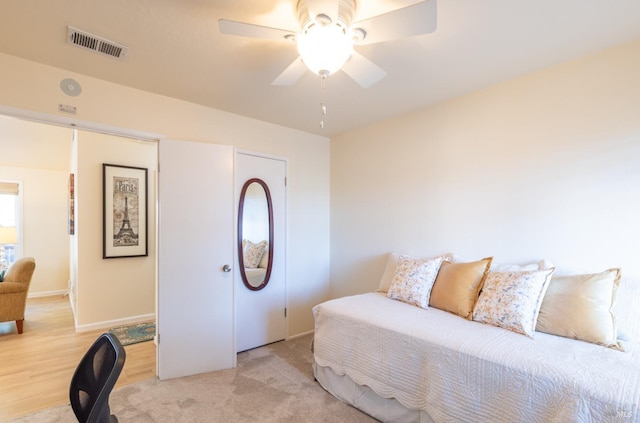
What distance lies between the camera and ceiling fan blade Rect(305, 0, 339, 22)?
1.31 meters

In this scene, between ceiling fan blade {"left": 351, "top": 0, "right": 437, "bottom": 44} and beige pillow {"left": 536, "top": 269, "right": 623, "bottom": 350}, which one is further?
beige pillow {"left": 536, "top": 269, "right": 623, "bottom": 350}

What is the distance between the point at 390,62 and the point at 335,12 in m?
0.90

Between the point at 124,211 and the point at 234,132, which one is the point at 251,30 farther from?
the point at 124,211

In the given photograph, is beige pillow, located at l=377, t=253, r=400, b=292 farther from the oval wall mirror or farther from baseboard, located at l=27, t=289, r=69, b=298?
baseboard, located at l=27, t=289, r=69, b=298

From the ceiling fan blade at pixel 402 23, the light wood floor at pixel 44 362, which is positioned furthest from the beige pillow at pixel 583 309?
the light wood floor at pixel 44 362

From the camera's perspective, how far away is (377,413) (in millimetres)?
2051

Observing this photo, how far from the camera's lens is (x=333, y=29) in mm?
1416

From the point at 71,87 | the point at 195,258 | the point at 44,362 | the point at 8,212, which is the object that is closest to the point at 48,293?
the point at 8,212

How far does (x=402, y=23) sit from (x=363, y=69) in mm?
418

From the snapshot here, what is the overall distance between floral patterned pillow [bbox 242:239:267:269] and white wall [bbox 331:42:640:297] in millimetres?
1171

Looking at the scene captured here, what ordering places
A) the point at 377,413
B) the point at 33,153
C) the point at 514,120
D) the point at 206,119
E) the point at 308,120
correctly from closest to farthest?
the point at 377,413 → the point at 514,120 → the point at 206,119 → the point at 308,120 → the point at 33,153

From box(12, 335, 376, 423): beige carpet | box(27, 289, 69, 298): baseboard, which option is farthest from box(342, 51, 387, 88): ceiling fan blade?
box(27, 289, 69, 298): baseboard

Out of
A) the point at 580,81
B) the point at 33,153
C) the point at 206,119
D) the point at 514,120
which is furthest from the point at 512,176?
the point at 33,153

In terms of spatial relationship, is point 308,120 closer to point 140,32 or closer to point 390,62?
point 390,62
